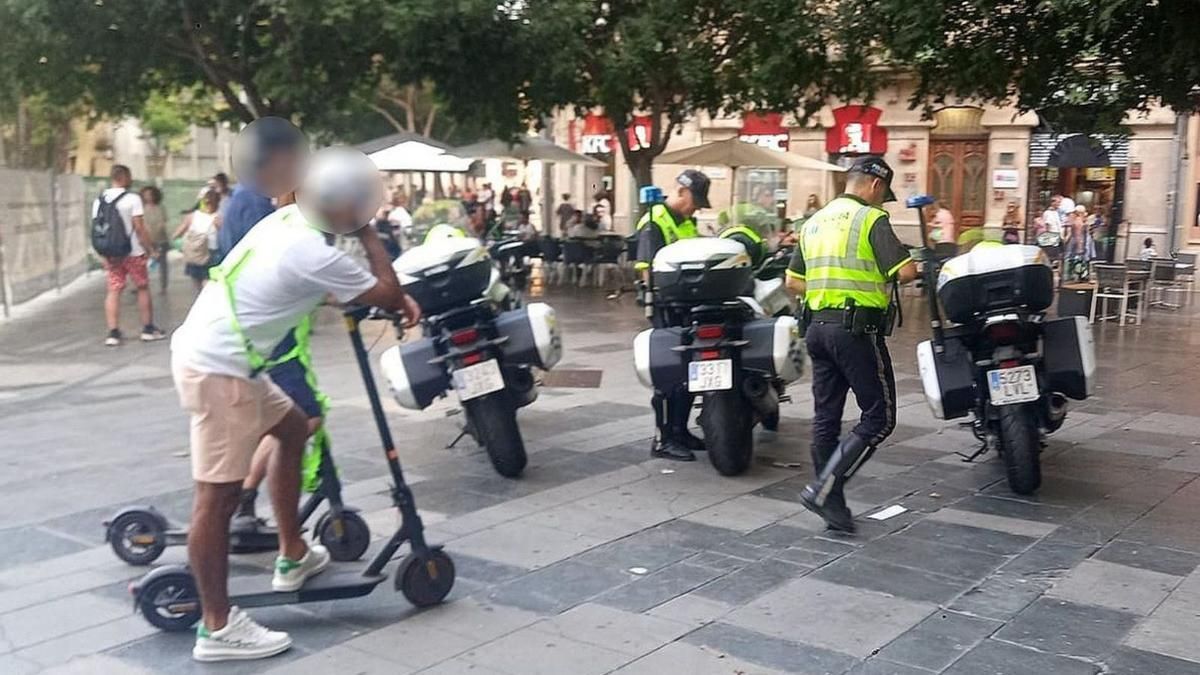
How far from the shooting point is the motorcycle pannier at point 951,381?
21.1 ft

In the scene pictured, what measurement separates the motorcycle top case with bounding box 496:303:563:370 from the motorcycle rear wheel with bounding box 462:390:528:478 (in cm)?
23

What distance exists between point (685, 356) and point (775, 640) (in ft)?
8.50

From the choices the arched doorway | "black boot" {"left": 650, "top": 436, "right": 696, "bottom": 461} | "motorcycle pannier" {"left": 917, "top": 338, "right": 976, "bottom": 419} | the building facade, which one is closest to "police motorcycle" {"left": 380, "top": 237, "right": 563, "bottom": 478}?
"black boot" {"left": 650, "top": 436, "right": 696, "bottom": 461}

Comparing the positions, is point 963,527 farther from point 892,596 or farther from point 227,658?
point 227,658

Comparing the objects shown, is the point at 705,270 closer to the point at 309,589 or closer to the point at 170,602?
the point at 309,589

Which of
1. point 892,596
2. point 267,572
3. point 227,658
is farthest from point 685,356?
point 227,658

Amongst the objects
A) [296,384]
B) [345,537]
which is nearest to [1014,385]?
[345,537]

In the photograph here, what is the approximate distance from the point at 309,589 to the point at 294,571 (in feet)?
0.41

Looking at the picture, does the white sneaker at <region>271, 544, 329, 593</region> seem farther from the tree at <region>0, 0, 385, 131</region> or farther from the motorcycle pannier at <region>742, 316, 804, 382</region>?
the tree at <region>0, 0, 385, 131</region>

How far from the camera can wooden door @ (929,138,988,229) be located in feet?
81.0

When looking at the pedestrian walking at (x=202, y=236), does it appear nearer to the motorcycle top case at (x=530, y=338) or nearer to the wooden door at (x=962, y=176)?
the motorcycle top case at (x=530, y=338)

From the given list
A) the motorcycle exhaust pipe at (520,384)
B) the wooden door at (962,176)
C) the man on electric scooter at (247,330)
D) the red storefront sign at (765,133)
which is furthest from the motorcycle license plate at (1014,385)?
the red storefront sign at (765,133)

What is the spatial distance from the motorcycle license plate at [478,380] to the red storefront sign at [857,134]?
19.0 metres

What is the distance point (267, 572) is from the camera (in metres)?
5.01
